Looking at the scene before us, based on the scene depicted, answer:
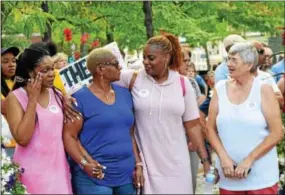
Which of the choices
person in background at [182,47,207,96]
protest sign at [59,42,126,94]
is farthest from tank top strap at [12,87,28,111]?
person in background at [182,47,207,96]

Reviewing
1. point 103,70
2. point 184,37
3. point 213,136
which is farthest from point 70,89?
point 184,37

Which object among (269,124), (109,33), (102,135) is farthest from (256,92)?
(109,33)

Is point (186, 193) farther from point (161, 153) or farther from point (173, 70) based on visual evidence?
point (173, 70)

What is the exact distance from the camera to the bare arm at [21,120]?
4762 mm

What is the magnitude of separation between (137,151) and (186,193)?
511 millimetres

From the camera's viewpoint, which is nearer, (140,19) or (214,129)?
(214,129)

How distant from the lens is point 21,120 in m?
4.78

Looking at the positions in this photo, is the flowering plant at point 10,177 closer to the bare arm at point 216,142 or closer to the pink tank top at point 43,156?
the pink tank top at point 43,156

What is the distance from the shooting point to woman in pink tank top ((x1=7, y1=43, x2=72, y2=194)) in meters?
4.81

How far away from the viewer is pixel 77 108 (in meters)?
5.08

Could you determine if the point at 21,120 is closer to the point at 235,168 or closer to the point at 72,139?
the point at 72,139

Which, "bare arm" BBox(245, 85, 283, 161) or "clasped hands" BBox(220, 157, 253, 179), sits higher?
"bare arm" BBox(245, 85, 283, 161)

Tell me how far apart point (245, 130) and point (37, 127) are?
1.55 metres

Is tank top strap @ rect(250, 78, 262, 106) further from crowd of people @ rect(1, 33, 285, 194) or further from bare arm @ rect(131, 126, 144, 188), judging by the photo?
bare arm @ rect(131, 126, 144, 188)
